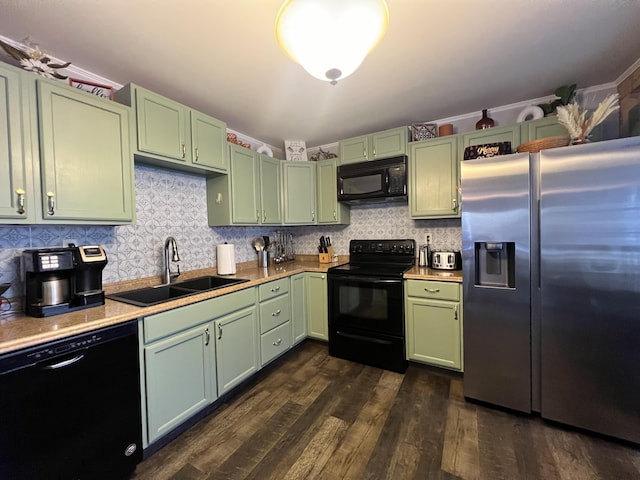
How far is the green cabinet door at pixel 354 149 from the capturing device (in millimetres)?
2826

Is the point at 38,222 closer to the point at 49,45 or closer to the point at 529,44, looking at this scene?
the point at 49,45

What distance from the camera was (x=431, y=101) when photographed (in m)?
2.32

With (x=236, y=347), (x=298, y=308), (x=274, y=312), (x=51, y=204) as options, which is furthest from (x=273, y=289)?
(x=51, y=204)

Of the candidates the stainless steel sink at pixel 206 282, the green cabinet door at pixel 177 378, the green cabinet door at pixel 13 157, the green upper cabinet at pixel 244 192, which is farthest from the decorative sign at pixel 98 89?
the green cabinet door at pixel 177 378

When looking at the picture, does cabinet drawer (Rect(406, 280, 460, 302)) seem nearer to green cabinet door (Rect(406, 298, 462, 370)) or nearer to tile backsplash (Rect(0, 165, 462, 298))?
green cabinet door (Rect(406, 298, 462, 370))

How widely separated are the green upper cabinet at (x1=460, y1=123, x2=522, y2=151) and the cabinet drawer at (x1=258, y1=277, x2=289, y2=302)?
6.78 ft

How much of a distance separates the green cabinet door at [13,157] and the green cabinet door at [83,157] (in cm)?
7

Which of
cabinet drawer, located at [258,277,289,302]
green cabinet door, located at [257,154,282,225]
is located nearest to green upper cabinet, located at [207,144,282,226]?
green cabinet door, located at [257,154,282,225]

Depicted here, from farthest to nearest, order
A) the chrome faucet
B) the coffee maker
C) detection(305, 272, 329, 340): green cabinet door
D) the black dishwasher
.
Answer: detection(305, 272, 329, 340): green cabinet door
the chrome faucet
the coffee maker
the black dishwasher

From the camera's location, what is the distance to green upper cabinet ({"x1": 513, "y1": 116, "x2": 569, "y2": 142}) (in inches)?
81.8

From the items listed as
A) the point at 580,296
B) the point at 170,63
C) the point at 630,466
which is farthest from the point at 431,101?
the point at 630,466

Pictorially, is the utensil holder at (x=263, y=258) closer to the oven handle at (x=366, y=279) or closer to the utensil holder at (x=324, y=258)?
the utensil holder at (x=324, y=258)

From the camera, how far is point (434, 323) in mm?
2266

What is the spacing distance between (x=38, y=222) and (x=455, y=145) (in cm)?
300
